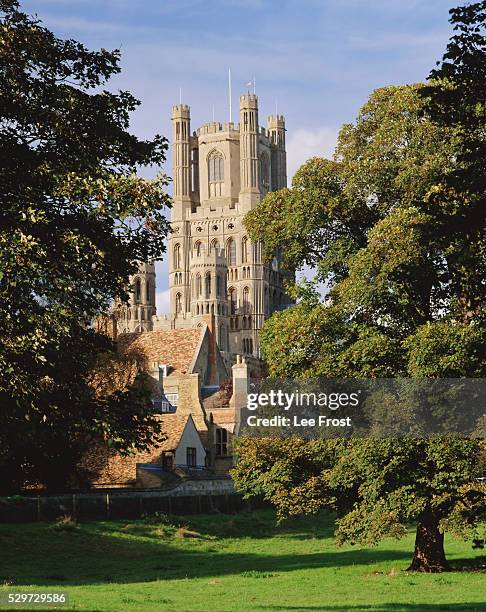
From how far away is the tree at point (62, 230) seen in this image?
21.5 m

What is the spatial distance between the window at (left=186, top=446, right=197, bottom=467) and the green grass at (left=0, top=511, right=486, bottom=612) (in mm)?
10992

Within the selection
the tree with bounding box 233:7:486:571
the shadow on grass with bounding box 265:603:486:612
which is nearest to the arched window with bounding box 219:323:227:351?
the tree with bounding box 233:7:486:571

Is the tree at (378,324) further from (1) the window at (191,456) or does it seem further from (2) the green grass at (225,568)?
(1) the window at (191,456)

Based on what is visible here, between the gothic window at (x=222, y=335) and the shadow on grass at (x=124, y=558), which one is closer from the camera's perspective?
the shadow on grass at (x=124, y=558)

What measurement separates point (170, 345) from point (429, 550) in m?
61.8

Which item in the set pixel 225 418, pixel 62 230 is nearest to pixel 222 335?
pixel 225 418

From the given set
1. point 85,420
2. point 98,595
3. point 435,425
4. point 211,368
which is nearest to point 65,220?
point 85,420

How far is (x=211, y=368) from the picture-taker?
97625 mm

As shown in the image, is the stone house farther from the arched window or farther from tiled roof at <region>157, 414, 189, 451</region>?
the arched window

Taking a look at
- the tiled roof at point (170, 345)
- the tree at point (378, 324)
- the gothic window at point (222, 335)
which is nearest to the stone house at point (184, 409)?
the tiled roof at point (170, 345)

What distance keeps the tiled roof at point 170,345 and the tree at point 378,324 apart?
181ft

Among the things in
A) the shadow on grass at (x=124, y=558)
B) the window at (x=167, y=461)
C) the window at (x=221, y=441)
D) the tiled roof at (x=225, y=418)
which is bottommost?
the shadow on grass at (x=124, y=558)

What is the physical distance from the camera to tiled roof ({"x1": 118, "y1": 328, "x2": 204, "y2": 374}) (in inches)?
3588

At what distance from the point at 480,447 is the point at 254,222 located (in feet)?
32.8
